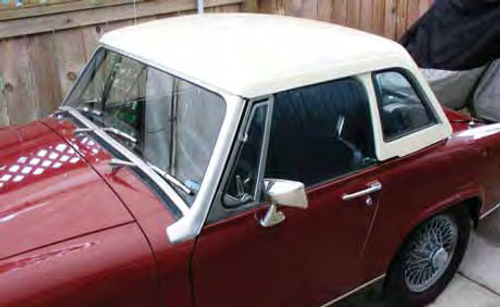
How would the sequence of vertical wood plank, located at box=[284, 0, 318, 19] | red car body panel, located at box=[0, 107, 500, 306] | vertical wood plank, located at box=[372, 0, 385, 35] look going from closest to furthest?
red car body panel, located at box=[0, 107, 500, 306] → vertical wood plank, located at box=[284, 0, 318, 19] → vertical wood plank, located at box=[372, 0, 385, 35]

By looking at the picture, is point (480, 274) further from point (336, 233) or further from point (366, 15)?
point (366, 15)

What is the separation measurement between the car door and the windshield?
0.19 m

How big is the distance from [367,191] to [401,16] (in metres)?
3.84

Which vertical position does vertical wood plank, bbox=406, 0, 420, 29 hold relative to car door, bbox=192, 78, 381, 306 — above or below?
above

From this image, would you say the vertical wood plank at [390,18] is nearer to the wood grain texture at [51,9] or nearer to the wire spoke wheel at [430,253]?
the wood grain texture at [51,9]

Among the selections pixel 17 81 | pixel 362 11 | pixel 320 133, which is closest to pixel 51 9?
pixel 17 81

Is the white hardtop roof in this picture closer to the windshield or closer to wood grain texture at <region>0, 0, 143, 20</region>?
the windshield

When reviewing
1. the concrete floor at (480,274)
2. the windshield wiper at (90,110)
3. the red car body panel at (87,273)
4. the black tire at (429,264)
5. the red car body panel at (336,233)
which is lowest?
the concrete floor at (480,274)

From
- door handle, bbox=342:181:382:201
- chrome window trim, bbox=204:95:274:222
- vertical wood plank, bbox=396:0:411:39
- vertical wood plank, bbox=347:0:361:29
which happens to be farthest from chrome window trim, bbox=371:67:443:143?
vertical wood plank, bbox=396:0:411:39

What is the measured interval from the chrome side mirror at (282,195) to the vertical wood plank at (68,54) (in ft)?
8.59

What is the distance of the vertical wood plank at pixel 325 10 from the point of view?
562cm

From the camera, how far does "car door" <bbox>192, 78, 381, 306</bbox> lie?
7.77ft

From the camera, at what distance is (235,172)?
2361 millimetres

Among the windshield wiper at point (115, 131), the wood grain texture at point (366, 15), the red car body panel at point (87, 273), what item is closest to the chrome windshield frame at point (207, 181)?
the red car body panel at point (87, 273)
